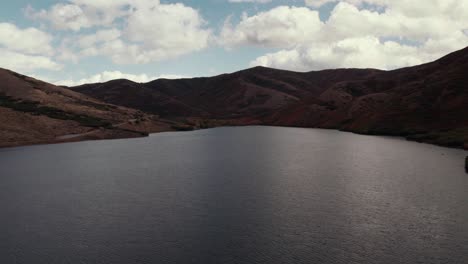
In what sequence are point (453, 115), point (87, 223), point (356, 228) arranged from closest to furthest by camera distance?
point (356, 228)
point (87, 223)
point (453, 115)

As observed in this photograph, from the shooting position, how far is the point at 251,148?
138 m

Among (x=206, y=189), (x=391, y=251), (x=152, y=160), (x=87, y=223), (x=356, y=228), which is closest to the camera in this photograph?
(x=391, y=251)

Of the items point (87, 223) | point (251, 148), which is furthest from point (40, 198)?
point (251, 148)

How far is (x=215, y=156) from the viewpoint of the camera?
11575 cm

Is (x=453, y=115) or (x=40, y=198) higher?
(x=453, y=115)

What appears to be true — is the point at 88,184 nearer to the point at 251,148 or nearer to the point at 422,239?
the point at 422,239

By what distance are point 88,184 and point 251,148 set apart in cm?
7047

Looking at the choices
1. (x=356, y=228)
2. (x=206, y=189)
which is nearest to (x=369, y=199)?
(x=356, y=228)

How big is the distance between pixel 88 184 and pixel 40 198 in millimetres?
11881

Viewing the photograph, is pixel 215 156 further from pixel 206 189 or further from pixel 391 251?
pixel 391 251

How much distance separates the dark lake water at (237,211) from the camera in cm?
4138

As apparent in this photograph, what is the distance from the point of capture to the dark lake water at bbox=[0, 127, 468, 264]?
4138cm

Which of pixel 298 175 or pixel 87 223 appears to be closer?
pixel 87 223

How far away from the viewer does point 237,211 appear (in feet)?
184
